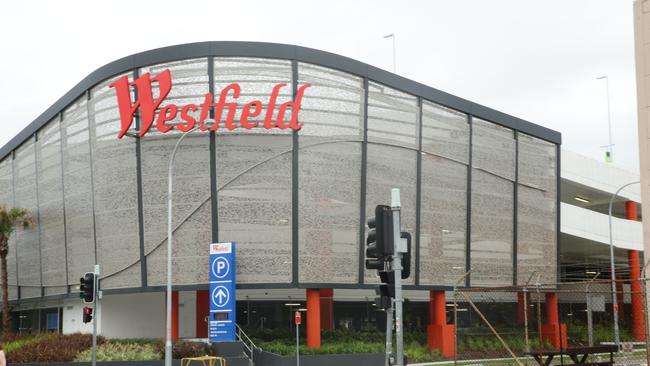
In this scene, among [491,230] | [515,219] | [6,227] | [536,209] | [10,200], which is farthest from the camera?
[10,200]

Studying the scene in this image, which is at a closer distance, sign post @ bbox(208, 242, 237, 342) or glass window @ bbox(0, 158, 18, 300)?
sign post @ bbox(208, 242, 237, 342)

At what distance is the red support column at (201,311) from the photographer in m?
45.2

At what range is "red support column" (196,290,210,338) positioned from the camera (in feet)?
148

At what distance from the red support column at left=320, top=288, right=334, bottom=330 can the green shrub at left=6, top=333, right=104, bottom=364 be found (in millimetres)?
13254

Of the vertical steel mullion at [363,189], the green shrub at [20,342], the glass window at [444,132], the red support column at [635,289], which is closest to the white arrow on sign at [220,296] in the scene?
the vertical steel mullion at [363,189]

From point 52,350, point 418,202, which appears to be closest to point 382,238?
point 52,350

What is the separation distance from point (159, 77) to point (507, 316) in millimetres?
25236

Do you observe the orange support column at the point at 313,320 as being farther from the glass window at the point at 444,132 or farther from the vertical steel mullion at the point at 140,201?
the glass window at the point at 444,132

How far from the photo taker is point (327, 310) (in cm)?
4688

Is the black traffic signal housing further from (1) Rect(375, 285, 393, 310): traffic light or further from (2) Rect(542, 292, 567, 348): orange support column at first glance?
(2) Rect(542, 292, 567, 348): orange support column

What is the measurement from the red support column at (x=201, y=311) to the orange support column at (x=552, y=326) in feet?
63.2

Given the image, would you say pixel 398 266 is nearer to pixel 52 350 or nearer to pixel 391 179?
pixel 52 350

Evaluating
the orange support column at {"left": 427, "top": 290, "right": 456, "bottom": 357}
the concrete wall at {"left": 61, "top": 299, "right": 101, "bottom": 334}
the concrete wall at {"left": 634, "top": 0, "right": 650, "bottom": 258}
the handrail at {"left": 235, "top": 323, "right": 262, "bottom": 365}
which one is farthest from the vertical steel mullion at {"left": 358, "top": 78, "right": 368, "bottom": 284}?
the concrete wall at {"left": 634, "top": 0, "right": 650, "bottom": 258}

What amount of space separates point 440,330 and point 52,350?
1949 cm
